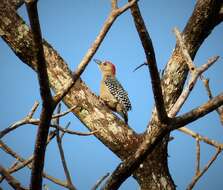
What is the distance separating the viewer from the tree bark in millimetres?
3725

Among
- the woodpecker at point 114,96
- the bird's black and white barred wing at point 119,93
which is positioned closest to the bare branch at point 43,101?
the woodpecker at point 114,96

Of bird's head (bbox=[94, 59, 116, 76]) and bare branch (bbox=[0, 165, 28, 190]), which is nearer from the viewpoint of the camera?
bare branch (bbox=[0, 165, 28, 190])

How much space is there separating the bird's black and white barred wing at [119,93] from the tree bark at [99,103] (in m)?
3.53

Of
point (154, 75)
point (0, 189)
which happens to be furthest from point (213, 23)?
point (0, 189)

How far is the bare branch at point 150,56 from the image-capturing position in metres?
2.18

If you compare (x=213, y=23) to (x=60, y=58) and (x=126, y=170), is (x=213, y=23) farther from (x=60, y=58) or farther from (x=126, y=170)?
(x=126, y=170)

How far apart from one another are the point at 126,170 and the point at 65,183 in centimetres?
73

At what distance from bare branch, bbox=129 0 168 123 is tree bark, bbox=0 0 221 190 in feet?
4.76

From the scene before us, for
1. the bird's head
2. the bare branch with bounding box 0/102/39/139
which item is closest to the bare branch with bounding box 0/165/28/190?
the bare branch with bounding box 0/102/39/139

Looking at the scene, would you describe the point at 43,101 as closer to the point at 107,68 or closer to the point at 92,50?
the point at 92,50

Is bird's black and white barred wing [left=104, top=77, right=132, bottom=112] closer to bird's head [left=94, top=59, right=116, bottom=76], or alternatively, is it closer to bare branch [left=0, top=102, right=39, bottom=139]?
bird's head [left=94, top=59, right=116, bottom=76]

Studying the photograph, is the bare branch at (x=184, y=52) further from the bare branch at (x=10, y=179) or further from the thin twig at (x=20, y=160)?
the bare branch at (x=10, y=179)

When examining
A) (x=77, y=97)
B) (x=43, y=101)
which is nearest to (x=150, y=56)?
(x=43, y=101)

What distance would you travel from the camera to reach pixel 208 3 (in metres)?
3.81
